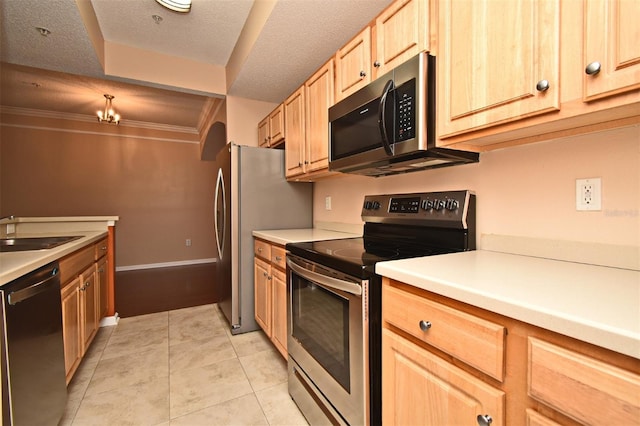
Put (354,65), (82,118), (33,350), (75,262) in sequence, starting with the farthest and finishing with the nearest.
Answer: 1. (82,118)
2. (75,262)
3. (354,65)
4. (33,350)

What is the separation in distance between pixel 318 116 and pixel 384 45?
0.73 m

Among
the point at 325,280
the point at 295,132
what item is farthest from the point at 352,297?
the point at 295,132

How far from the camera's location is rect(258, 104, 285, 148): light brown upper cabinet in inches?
106

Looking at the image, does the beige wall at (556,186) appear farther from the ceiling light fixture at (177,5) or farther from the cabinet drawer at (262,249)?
the ceiling light fixture at (177,5)

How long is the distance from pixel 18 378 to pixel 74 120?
539cm

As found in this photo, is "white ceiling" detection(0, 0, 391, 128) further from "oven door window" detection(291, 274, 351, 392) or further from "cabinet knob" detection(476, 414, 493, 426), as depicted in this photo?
"cabinet knob" detection(476, 414, 493, 426)

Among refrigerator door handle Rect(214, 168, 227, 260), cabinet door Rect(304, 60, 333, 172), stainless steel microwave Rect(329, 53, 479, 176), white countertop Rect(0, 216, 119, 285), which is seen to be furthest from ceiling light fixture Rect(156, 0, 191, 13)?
white countertop Rect(0, 216, 119, 285)

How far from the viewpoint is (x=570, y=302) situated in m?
0.65

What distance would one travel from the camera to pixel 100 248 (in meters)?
2.61

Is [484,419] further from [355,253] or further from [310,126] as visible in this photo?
[310,126]

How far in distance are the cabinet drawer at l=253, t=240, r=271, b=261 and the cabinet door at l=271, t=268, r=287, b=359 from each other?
0.53ft

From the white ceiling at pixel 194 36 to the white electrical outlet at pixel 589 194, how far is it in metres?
1.55

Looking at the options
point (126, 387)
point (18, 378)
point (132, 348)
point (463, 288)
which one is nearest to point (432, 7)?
point (463, 288)

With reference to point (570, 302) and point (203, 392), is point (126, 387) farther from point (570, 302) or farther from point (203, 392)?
point (570, 302)
